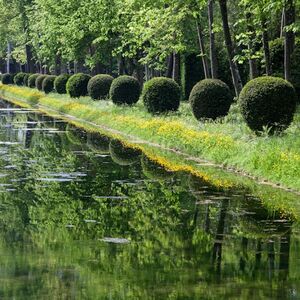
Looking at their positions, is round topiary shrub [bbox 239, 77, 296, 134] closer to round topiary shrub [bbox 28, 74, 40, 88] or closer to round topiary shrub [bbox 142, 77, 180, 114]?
round topiary shrub [bbox 142, 77, 180, 114]

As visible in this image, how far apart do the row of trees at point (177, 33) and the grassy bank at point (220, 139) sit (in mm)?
2901

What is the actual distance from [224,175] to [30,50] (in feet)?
221

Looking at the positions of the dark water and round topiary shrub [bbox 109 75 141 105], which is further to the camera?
round topiary shrub [bbox 109 75 141 105]

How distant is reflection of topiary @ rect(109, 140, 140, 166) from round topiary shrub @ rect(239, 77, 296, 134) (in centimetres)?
359

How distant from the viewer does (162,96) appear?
98.6ft

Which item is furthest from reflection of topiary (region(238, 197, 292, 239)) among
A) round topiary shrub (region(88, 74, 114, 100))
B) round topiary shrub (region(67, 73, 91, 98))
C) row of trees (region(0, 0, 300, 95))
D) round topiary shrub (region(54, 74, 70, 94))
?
round topiary shrub (region(54, 74, 70, 94))

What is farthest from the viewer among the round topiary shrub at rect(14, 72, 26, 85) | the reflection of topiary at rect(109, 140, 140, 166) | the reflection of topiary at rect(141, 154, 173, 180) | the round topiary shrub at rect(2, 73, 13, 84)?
the round topiary shrub at rect(2, 73, 13, 84)

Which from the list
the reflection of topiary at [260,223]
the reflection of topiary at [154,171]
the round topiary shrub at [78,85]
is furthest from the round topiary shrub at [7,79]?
the reflection of topiary at [260,223]

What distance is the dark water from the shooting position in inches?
306

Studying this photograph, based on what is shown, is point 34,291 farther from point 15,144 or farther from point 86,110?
point 86,110

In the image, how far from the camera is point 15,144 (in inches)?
972

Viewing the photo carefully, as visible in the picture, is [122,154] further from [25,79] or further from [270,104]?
[25,79]

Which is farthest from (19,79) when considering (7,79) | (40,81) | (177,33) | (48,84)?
(177,33)

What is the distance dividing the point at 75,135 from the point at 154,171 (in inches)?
443
